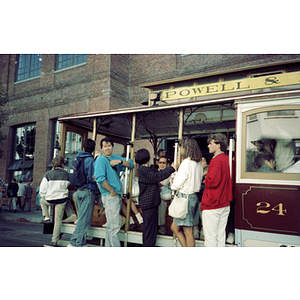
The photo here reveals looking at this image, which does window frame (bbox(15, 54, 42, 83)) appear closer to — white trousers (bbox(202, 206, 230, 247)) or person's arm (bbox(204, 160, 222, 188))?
person's arm (bbox(204, 160, 222, 188))

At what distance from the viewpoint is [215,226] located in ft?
11.8

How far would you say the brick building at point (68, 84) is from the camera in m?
12.5

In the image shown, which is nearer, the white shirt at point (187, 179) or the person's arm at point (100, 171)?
the white shirt at point (187, 179)

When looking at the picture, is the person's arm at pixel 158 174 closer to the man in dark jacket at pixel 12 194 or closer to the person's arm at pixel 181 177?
the person's arm at pixel 181 177

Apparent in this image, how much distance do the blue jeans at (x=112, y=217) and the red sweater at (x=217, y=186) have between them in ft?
4.76

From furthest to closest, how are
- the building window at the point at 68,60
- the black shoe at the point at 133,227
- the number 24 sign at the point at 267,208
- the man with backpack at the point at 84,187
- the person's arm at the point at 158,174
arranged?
the building window at the point at 68,60 < the black shoe at the point at 133,227 < the man with backpack at the point at 84,187 < the person's arm at the point at 158,174 < the number 24 sign at the point at 267,208

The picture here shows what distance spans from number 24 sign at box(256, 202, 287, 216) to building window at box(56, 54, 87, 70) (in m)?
11.3

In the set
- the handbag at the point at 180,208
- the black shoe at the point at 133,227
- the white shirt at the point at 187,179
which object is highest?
the white shirt at the point at 187,179

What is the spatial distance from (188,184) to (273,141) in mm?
1354

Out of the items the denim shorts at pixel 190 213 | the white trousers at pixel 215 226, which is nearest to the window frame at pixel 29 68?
the denim shorts at pixel 190 213

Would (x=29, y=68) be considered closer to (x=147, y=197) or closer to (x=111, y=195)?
(x=111, y=195)

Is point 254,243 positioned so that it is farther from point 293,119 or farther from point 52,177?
point 52,177

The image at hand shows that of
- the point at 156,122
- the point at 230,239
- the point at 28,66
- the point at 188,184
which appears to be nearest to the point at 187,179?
the point at 188,184
